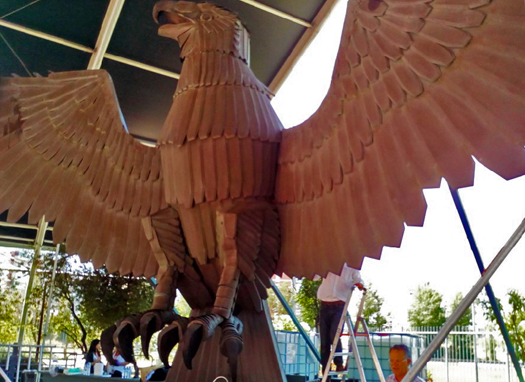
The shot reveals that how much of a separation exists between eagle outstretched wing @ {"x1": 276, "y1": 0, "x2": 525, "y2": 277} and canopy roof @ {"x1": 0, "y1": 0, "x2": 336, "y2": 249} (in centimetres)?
219

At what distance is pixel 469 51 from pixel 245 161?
63 centimetres

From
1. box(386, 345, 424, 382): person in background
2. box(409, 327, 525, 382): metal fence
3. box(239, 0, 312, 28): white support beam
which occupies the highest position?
box(239, 0, 312, 28): white support beam

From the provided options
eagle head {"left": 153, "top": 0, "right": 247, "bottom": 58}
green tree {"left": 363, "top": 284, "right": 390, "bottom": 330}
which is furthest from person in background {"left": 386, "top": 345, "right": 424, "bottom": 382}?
green tree {"left": 363, "top": 284, "right": 390, "bottom": 330}

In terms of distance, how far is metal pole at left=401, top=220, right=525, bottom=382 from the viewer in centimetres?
84

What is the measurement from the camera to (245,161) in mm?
1404

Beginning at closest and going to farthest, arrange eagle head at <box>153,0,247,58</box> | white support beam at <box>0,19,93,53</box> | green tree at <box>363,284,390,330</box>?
eagle head at <box>153,0,247,58</box> < white support beam at <box>0,19,93,53</box> < green tree at <box>363,284,390,330</box>

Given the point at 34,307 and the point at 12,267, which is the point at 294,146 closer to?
the point at 34,307

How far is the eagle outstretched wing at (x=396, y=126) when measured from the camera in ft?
3.28

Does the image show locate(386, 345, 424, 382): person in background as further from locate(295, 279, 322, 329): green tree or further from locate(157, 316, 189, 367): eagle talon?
locate(295, 279, 322, 329): green tree

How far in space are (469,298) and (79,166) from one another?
133 cm

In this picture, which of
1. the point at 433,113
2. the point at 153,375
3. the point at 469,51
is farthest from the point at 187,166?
the point at 153,375

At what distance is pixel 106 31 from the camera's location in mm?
3414

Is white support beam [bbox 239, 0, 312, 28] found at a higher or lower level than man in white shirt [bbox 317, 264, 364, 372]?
higher

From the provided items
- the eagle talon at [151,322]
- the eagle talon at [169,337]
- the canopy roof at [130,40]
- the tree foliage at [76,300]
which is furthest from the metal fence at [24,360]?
the canopy roof at [130,40]
